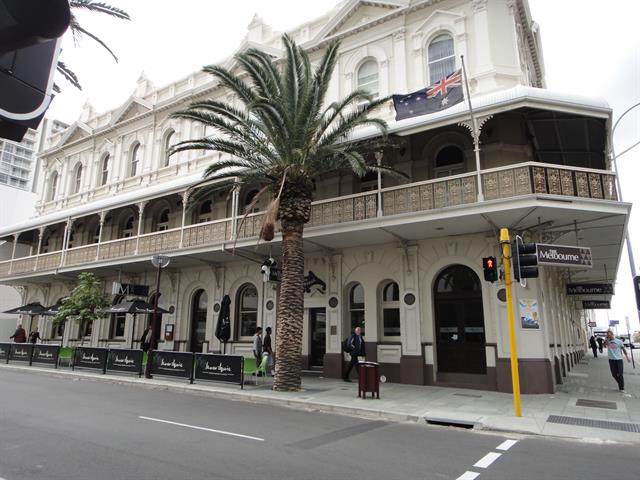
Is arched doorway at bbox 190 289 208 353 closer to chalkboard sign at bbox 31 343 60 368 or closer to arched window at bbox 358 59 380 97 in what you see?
chalkboard sign at bbox 31 343 60 368

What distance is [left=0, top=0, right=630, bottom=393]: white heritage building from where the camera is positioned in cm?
1344

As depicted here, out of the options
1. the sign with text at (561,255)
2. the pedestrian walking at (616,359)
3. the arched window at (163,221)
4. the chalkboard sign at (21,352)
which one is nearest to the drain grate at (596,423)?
the sign with text at (561,255)

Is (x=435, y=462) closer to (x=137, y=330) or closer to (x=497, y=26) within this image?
(x=497, y=26)

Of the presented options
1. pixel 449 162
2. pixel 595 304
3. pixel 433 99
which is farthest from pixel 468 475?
pixel 595 304

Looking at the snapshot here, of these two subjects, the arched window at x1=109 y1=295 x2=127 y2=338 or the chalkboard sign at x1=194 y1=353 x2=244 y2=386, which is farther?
the arched window at x1=109 y1=295 x2=127 y2=338

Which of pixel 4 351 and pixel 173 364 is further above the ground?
pixel 4 351

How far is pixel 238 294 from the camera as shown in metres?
21.0

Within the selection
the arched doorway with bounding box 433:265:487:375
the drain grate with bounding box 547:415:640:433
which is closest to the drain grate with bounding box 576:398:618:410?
the drain grate with bounding box 547:415:640:433

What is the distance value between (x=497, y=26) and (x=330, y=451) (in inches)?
653

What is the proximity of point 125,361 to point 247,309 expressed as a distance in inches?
215

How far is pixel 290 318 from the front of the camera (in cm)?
1362

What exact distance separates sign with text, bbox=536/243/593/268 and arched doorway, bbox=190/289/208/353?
52.6 ft

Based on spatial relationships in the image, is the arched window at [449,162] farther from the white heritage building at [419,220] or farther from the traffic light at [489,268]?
the traffic light at [489,268]

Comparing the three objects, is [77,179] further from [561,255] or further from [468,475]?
[468,475]
